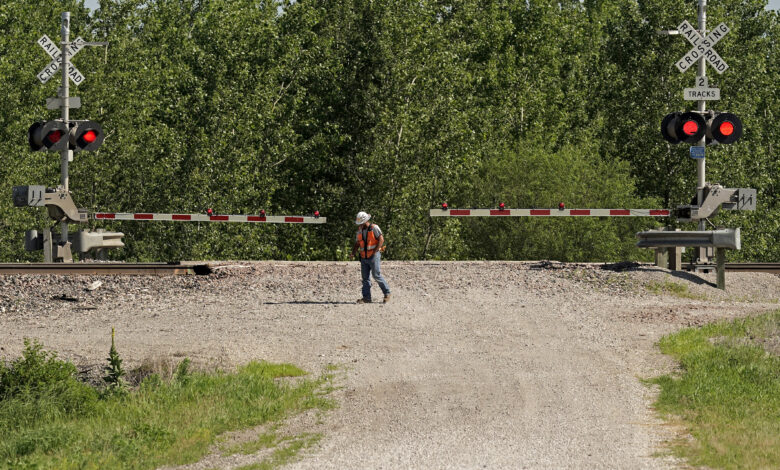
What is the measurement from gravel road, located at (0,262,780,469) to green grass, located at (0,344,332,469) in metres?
0.57

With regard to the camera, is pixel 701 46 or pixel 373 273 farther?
pixel 701 46

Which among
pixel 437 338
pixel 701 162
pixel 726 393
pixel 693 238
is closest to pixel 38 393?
pixel 437 338

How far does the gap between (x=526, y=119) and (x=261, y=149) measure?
12.2 metres

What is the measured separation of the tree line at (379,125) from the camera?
37094 millimetres

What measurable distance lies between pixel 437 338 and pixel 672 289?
657 cm

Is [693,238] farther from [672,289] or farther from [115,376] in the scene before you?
[115,376]

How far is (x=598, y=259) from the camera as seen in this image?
117 ft

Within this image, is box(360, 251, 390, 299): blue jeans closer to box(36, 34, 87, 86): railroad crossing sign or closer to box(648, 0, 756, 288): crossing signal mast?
box(648, 0, 756, 288): crossing signal mast

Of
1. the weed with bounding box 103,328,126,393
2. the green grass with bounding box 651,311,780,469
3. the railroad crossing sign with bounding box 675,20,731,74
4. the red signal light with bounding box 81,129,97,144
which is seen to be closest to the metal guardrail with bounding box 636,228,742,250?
the railroad crossing sign with bounding box 675,20,731,74

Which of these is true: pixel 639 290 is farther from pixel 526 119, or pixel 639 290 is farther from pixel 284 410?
pixel 526 119

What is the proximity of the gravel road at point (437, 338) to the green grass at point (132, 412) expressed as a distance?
57cm

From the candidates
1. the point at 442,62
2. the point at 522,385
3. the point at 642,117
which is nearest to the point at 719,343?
the point at 522,385

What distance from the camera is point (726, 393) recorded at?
461 inches

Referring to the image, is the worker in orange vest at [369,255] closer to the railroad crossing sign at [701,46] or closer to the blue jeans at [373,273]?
the blue jeans at [373,273]
